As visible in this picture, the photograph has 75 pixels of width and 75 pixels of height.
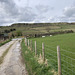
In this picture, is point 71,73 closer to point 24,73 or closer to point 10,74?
point 24,73

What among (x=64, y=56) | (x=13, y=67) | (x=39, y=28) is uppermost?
(x=39, y=28)

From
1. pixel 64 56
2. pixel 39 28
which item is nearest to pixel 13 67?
pixel 64 56

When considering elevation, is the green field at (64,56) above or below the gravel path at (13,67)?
above

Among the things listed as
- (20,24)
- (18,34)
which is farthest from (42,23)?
(18,34)

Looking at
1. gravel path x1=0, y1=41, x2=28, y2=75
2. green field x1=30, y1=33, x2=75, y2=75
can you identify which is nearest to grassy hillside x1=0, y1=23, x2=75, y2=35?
green field x1=30, y1=33, x2=75, y2=75

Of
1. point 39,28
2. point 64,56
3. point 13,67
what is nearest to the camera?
point 13,67

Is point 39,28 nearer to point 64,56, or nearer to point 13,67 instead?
point 64,56

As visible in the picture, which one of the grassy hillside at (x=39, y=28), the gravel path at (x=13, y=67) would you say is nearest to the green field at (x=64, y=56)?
the gravel path at (x=13, y=67)

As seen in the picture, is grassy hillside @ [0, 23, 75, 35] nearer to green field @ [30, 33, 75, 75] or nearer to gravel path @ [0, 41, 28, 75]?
green field @ [30, 33, 75, 75]

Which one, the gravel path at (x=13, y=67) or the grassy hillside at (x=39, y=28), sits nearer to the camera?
the gravel path at (x=13, y=67)

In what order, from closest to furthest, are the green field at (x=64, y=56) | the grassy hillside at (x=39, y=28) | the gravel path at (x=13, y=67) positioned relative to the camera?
the green field at (x=64, y=56), the gravel path at (x=13, y=67), the grassy hillside at (x=39, y=28)

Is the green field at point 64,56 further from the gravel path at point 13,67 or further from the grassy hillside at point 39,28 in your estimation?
the grassy hillside at point 39,28

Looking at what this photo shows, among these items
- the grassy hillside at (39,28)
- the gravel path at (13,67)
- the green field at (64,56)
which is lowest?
the gravel path at (13,67)

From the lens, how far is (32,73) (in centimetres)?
561
